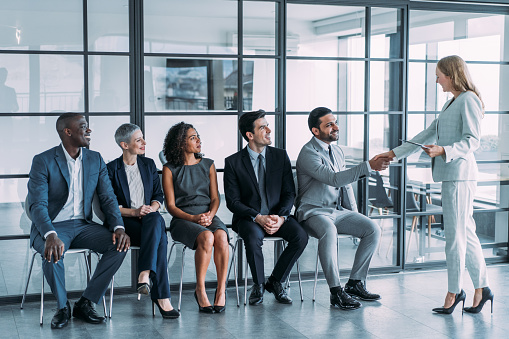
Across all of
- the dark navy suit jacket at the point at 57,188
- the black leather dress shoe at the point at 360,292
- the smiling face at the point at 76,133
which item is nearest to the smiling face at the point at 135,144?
the dark navy suit jacket at the point at 57,188

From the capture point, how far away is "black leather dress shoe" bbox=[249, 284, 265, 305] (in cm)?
502

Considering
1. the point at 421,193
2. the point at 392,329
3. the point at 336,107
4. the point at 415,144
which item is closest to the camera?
the point at 392,329

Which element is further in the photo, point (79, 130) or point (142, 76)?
point (142, 76)

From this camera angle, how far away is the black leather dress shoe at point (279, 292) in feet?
16.6

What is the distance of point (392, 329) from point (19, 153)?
2886 millimetres

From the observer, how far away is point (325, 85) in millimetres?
Result: 5785

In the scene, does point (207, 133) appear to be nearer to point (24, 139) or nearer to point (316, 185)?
point (316, 185)

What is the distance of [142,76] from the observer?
5.27 meters

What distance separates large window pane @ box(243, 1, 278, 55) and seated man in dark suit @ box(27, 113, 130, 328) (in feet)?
5.01

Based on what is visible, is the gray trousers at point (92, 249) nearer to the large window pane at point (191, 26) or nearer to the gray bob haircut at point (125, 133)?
the gray bob haircut at point (125, 133)

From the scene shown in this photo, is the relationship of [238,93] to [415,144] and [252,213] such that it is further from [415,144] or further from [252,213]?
[415,144]

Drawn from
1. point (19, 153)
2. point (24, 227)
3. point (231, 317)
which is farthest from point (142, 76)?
point (231, 317)

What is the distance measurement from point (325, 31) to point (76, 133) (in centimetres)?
224

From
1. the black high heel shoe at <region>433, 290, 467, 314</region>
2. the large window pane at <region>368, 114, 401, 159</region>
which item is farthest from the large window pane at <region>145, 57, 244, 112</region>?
the black high heel shoe at <region>433, 290, 467, 314</region>
